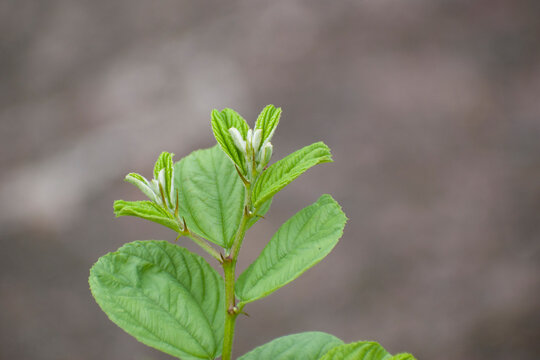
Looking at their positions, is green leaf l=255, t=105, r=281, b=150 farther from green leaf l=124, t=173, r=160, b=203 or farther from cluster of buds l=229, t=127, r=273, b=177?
green leaf l=124, t=173, r=160, b=203

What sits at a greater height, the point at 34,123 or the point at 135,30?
the point at 135,30

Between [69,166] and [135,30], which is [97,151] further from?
[135,30]

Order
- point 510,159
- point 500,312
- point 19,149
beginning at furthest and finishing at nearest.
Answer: point 19,149 < point 510,159 < point 500,312

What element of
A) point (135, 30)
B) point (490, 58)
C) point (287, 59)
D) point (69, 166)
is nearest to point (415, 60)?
point (490, 58)

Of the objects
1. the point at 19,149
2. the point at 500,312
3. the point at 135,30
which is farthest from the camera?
the point at 135,30

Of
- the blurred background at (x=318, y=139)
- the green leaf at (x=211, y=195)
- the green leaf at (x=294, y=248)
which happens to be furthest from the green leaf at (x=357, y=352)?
the blurred background at (x=318, y=139)

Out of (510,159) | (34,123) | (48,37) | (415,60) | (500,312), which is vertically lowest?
(500,312)

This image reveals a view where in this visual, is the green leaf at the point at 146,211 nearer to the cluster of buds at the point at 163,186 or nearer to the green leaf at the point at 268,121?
the cluster of buds at the point at 163,186
